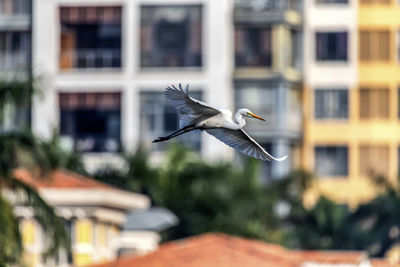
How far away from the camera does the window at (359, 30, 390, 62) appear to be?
120688 mm

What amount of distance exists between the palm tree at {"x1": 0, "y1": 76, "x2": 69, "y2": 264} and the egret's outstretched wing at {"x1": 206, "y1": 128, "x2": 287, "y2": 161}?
2518 cm

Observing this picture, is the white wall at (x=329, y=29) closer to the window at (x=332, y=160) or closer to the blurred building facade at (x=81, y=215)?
the window at (x=332, y=160)

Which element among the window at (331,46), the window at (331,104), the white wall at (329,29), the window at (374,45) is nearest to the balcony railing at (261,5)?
the white wall at (329,29)

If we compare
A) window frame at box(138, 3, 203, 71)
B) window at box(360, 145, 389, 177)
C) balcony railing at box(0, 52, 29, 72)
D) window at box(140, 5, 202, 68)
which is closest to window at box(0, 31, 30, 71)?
balcony railing at box(0, 52, 29, 72)

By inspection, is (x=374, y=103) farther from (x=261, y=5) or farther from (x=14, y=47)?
(x=14, y=47)

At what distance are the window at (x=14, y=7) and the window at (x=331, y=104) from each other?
1793cm

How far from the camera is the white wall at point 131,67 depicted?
113 meters

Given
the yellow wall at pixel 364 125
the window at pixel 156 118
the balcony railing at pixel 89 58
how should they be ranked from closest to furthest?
the window at pixel 156 118 < the balcony railing at pixel 89 58 < the yellow wall at pixel 364 125

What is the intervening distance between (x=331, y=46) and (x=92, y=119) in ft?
50.6

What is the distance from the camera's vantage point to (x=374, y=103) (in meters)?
122

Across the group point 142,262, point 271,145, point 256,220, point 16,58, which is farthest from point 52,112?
point 142,262

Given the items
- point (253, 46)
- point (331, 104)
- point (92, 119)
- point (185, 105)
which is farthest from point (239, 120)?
point (331, 104)

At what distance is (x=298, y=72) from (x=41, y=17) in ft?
50.3

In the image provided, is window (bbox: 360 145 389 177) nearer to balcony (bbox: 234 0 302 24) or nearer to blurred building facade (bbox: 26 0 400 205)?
blurred building facade (bbox: 26 0 400 205)
